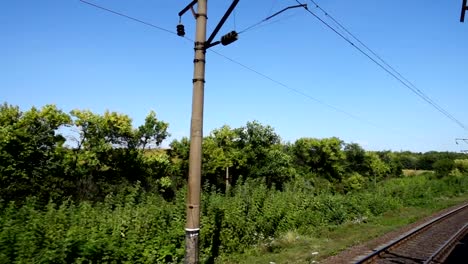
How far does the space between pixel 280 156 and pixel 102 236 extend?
175 feet

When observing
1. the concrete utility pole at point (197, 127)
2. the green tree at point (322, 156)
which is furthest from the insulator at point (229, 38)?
the green tree at point (322, 156)

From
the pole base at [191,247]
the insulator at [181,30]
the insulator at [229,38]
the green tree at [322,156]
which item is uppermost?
the green tree at [322,156]

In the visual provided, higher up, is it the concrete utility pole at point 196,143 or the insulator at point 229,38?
the insulator at point 229,38

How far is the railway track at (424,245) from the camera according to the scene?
44.2ft

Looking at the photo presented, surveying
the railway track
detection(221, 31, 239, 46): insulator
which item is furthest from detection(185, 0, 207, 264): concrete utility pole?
the railway track

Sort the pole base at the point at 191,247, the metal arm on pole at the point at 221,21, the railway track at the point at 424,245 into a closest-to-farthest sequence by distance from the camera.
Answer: the metal arm on pole at the point at 221,21
the pole base at the point at 191,247
the railway track at the point at 424,245

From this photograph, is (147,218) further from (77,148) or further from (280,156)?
(280,156)

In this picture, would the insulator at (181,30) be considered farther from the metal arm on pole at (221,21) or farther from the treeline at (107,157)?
the treeline at (107,157)

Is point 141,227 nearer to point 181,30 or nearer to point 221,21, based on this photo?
point 181,30

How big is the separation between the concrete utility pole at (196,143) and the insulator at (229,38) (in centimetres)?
42

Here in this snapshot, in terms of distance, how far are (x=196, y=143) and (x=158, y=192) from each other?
3810cm

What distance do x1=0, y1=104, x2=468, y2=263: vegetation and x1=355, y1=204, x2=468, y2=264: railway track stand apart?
10.8 ft

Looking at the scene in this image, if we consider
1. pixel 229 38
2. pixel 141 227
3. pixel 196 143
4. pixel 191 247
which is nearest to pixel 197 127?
pixel 196 143

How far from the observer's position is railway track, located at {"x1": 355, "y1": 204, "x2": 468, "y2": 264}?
13469mm
